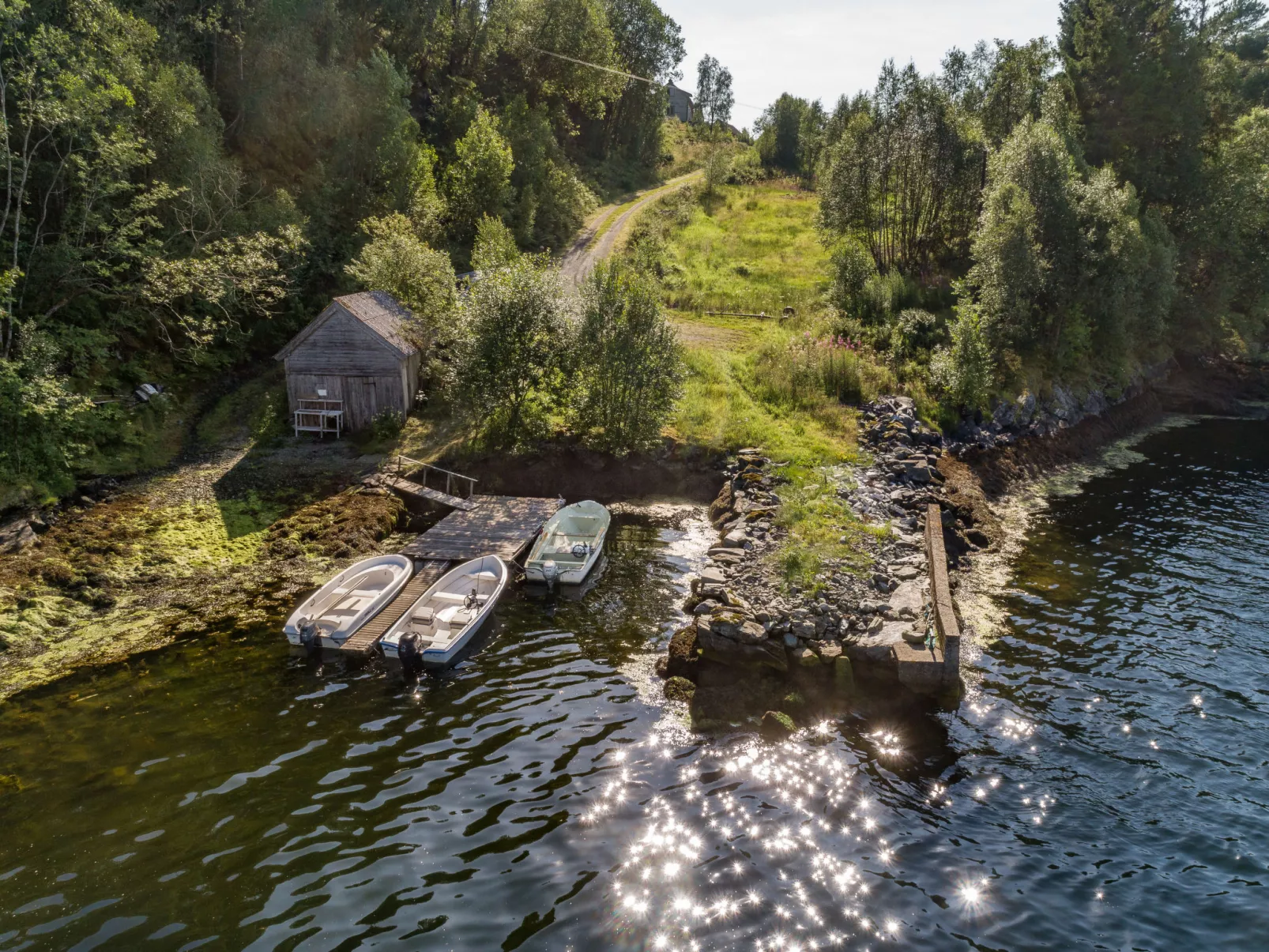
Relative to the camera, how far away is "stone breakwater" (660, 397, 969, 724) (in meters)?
16.1

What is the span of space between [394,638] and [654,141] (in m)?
92.9

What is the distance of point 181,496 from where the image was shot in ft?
81.0

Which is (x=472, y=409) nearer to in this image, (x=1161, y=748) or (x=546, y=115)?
(x=1161, y=748)

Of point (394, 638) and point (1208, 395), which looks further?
point (1208, 395)

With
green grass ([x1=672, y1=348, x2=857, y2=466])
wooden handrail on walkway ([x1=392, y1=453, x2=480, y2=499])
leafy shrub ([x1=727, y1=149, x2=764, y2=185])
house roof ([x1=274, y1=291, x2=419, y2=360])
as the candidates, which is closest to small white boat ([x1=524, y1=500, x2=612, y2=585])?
wooden handrail on walkway ([x1=392, y1=453, x2=480, y2=499])

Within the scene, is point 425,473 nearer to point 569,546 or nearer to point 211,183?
point 569,546

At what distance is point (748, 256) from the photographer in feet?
200

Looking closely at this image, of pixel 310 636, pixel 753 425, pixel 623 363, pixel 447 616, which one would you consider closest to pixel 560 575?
pixel 447 616

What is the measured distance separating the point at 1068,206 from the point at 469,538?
3573cm

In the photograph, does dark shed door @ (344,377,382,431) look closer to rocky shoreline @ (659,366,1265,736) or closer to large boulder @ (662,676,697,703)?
rocky shoreline @ (659,366,1265,736)

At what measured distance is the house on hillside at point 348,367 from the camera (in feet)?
96.7

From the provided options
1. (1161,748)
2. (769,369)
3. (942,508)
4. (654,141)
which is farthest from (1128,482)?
(654,141)

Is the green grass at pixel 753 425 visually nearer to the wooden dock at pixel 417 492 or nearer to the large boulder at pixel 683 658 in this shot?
the wooden dock at pixel 417 492

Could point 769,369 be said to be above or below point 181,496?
above
